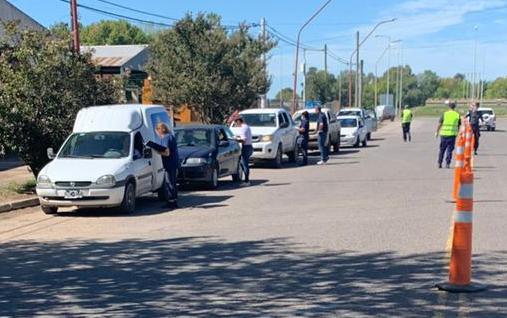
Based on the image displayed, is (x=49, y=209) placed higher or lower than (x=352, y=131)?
lower

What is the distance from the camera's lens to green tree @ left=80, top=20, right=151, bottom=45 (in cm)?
8594

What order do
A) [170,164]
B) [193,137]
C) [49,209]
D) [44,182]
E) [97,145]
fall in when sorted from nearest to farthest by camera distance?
[44,182] → [49,209] → [170,164] → [97,145] → [193,137]

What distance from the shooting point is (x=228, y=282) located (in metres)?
7.20

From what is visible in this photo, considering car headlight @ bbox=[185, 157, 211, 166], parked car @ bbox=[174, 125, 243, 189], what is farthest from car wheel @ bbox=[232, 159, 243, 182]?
car headlight @ bbox=[185, 157, 211, 166]

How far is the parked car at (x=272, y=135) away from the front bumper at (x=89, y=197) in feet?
29.5

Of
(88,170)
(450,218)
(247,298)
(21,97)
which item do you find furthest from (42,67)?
(247,298)

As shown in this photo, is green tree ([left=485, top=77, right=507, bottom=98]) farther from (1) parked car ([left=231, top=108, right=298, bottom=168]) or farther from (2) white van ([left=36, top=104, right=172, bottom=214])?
(2) white van ([left=36, top=104, right=172, bottom=214])

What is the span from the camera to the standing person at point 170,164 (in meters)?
13.2

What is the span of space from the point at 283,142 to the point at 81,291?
16.4 meters

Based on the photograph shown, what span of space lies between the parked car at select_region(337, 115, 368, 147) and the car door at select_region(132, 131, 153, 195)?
19.9 metres

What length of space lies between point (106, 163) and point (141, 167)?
2.65ft

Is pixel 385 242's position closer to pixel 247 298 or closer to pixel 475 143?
pixel 247 298

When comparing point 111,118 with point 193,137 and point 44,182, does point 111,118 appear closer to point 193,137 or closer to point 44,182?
point 44,182

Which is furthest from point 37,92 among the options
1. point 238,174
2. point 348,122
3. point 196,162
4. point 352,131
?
point 348,122
